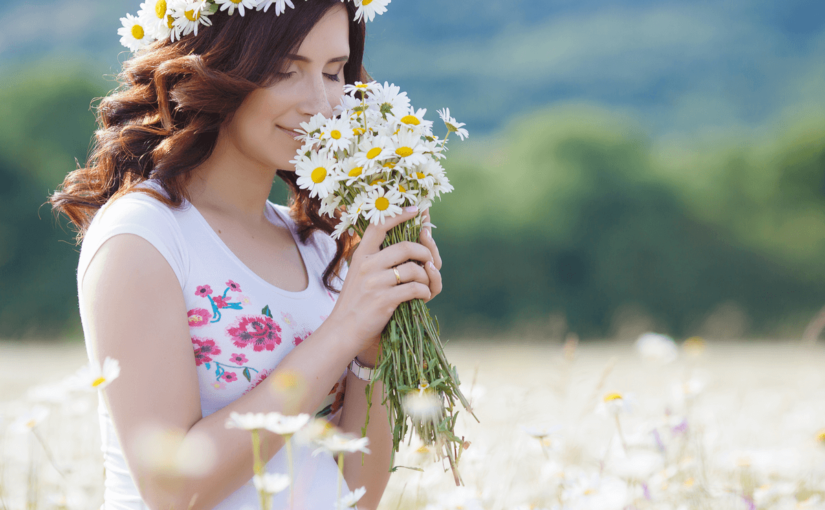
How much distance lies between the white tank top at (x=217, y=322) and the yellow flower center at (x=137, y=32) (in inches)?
18.8

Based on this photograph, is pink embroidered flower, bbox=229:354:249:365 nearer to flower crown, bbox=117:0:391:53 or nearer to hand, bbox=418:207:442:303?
hand, bbox=418:207:442:303

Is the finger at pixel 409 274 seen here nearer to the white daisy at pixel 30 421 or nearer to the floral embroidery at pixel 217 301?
the floral embroidery at pixel 217 301

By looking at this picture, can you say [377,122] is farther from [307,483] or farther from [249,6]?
[307,483]

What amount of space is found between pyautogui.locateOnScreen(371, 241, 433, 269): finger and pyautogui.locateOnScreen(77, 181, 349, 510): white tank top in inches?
14.0

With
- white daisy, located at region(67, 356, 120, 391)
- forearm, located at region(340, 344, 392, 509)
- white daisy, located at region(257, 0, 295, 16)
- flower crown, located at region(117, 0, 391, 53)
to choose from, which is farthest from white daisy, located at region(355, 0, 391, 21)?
white daisy, located at region(67, 356, 120, 391)

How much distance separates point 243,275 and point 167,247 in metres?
0.24

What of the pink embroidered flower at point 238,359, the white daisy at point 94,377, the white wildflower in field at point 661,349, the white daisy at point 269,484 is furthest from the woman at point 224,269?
the white wildflower in field at point 661,349

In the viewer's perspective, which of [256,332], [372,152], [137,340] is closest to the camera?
[137,340]

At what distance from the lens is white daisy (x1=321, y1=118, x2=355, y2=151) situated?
1.68m

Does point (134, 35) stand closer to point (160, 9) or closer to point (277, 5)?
point (160, 9)

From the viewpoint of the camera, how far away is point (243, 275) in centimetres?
183

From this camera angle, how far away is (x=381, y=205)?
170 cm

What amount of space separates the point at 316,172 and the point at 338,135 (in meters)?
0.11

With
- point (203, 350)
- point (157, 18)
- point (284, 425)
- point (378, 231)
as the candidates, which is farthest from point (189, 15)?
point (284, 425)
